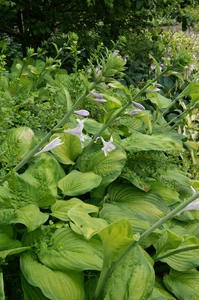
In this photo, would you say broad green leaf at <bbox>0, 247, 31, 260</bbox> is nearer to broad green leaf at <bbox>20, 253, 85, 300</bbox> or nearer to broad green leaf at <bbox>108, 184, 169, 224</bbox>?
broad green leaf at <bbox>20, 253, 85, 300</bbox>

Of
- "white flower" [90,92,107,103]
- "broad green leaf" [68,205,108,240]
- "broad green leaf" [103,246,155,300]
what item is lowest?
"broad green leaf" [103,246,155,300]

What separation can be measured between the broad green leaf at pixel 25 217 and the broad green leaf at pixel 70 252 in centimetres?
8

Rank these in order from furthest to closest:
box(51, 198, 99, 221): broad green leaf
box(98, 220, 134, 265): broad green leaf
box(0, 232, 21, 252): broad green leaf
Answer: box(51, 198, 99, 221): broad green leaf, box(0, 232, 21, 252): broad green leaf, box(98, 220, 134, 265): broad green leaf

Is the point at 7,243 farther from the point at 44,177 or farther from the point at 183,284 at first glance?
the point at 183,284

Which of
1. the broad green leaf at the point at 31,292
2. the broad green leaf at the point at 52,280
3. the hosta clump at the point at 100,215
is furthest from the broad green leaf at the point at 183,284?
the broad green leaf at the point at 31,292

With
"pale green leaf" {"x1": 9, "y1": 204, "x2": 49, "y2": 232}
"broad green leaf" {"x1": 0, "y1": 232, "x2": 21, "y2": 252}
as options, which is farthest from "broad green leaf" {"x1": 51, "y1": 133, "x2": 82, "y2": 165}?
"broad green leaf" {"x1": 0, "y1": 232, "x2": 21, "y2": 252}

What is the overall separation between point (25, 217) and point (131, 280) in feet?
1.53

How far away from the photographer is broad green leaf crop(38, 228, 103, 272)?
1333mm

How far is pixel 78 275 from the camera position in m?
1.39

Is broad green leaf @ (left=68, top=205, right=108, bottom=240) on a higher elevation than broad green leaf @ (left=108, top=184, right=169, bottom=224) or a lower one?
higher

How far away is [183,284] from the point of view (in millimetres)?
1681

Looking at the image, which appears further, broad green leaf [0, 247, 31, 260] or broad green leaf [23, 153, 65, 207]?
broad green leaf [23, 153, 65, 207]

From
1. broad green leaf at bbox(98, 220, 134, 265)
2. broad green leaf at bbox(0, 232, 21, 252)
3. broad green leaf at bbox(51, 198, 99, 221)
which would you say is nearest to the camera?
broad green leaf at bbox(98, 220, 134, 265)

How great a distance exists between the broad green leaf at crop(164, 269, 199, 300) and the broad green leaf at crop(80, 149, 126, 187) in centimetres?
55
